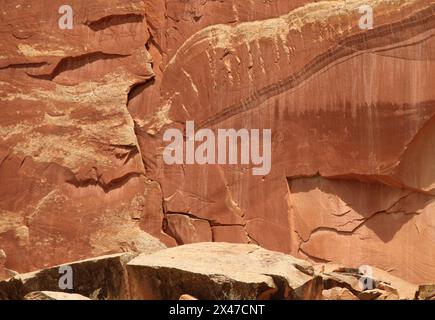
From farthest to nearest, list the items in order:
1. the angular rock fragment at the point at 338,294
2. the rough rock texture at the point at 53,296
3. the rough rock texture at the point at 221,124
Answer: the rough rock texture at the point at 221,124 → the angular rock fragment at the point at 338,294 → the rough rock texture at the point at 53,296

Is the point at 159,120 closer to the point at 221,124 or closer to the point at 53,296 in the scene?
the point at 221,124

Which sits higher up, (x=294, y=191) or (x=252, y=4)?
(x=252, y=4)

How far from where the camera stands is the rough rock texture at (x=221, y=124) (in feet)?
34.2

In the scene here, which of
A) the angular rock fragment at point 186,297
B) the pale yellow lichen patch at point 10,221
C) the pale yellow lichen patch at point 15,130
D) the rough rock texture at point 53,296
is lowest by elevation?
the angular rock fragment at point 186,297

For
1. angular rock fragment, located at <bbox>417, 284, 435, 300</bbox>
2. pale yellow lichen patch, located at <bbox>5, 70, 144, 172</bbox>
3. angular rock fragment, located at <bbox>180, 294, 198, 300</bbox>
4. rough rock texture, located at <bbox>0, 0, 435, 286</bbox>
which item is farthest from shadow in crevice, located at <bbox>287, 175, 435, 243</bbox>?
angular rock fragment, located at <bbox>180, 294, 198, 300</bbox>

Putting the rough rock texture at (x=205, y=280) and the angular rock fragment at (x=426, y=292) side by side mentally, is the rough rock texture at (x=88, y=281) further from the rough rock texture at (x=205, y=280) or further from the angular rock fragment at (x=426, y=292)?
the angular rock fragment at (x=426, y=292)

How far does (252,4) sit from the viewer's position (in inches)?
432

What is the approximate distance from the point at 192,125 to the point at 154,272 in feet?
7.55

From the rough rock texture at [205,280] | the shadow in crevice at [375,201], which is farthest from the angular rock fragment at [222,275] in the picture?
the shadow in crevice at [375,201]

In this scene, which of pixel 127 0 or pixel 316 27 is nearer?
pixel 316 27

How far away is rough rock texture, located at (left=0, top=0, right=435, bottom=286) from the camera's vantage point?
1041cm

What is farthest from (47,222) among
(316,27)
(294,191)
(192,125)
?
(316,27)

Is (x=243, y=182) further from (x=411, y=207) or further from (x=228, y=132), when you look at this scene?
(x=411, y=207)

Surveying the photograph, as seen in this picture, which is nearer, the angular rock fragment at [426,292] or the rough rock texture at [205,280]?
the rough rock texture at [205,280]
